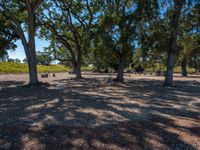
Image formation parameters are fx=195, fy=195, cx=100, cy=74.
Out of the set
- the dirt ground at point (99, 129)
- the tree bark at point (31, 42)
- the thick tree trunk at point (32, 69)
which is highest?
the tree bark at point (31, 42)

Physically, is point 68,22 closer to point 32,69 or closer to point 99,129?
point 32,69

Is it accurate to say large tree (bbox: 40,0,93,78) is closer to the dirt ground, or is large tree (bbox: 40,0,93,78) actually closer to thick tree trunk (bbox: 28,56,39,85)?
thick tree trunk (bbox: 28,56,39,85)

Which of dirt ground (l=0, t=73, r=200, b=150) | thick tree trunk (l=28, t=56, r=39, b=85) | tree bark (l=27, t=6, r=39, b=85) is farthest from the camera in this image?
thick tree trunk (l=28, t=56, r=39, b=85)

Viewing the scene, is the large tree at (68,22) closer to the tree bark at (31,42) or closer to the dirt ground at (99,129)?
the tree bark at (31,42)

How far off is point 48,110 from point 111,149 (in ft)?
11.0

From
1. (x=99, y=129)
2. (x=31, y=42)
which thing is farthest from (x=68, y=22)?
(x=99, y=129)

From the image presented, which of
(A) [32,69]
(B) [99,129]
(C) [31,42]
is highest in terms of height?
(C) [31,42]

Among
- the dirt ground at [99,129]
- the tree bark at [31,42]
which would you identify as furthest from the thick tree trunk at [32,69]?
the dirt ground at [99,129]

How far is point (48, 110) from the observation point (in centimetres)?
627

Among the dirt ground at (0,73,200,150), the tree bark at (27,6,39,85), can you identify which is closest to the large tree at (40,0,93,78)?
the tree bark at (27,6,39,85)

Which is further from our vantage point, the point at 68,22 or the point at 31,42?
the point at 68,22

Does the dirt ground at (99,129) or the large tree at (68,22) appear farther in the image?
the large tree at (68,22)

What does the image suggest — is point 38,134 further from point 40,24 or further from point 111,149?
point 40,24

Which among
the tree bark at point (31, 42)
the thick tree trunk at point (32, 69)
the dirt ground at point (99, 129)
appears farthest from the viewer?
the thick tree trunk at point (32, 69)
